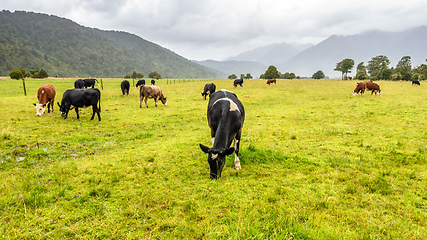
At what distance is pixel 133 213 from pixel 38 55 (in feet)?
758

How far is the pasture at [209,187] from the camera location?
3400 mm

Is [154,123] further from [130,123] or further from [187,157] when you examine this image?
[187,157]

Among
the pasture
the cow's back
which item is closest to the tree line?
the pasture

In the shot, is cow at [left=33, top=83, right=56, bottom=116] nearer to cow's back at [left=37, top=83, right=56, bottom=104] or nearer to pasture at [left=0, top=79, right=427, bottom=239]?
cow's back at [left=37, top=83, right=56, bottom=104]

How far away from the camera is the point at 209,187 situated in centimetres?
A: 489

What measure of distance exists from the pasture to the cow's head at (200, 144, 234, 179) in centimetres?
35

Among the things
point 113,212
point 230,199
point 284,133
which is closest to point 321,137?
point 284,133

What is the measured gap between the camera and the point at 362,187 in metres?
4.73

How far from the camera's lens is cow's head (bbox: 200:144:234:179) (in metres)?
4.84

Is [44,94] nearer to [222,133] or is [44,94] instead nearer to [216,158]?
[222,133]

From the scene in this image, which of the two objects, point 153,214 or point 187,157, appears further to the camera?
point 187,157

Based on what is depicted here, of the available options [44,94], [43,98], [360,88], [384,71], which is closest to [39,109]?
[43,98]

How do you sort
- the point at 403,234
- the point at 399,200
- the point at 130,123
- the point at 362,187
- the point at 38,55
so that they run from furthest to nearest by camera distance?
the point at 38,55
the point at 130,123
the point at 362,187
the point at 399,200
the point at 403,234

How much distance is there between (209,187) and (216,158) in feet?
2.65
